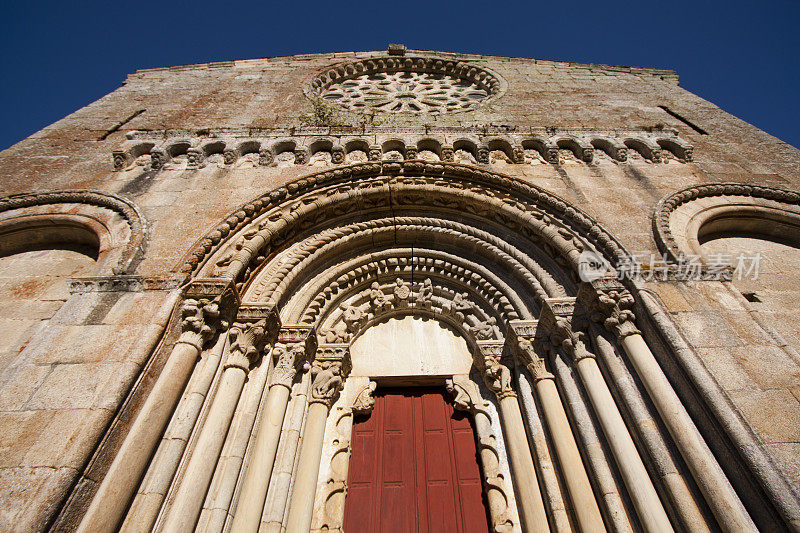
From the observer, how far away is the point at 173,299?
3959 millimetres

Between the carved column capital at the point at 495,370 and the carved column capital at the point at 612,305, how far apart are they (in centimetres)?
107

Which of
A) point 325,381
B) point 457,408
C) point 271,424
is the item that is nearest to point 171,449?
point 271,424

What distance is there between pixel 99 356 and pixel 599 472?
4148 millimetres

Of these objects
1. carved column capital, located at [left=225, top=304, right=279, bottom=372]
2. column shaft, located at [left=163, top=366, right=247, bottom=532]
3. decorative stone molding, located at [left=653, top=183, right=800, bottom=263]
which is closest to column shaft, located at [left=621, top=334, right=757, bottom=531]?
decorative stone molding, located at [left=653, top=183, right=800, bottom=263]

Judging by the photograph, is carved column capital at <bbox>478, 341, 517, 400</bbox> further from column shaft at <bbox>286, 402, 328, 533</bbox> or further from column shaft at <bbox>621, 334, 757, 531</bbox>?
column shaft at <bbox>286, 402, 328, 533</bbox>

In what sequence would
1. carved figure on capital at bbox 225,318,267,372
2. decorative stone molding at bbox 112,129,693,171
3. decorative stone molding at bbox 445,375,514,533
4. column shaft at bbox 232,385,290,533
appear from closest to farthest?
column shaft at bbox 232,385,290,533, decorative stone molding at bbox 445,375,514,533, carved figure on capital at bbox 225,318,267,372, decorative stone molding at bbox 112,129,693,171

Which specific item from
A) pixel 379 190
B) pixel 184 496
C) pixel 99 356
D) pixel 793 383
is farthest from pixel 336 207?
pixel 793 383

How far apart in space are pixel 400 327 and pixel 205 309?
94.6 inches

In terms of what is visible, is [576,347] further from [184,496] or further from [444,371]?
[184,496]

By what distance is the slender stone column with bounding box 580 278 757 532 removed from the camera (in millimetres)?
2826

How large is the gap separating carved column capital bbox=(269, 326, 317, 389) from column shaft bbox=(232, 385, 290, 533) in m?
0.11

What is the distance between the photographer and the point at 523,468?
3.92 m

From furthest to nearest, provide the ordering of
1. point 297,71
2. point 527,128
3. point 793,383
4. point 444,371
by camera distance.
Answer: point 297,71 < point 527,128 < point 444,371 < point 793,383

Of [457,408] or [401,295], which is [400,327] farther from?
[457,408]
